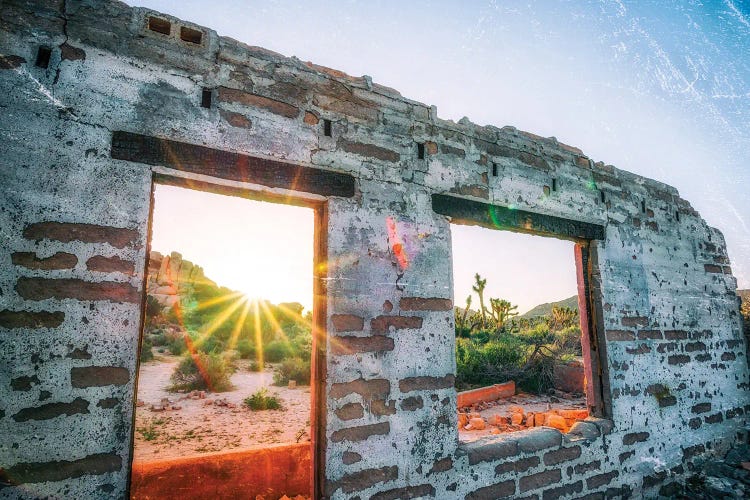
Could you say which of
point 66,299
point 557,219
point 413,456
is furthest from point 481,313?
point 66,299

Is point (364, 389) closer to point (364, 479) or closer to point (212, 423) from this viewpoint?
point (364, 479)

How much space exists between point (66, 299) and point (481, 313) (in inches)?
751

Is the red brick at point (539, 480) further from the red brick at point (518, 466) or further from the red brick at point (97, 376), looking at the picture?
the red brick at point (97, 376)

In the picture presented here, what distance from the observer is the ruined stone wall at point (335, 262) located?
1.86 metres

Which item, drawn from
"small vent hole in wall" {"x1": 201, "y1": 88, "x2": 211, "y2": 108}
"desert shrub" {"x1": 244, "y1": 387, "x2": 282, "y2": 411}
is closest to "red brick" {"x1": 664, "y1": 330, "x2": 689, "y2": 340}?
"small vent hole in wall" {"x1": 201, "y1": 88, "x2": 211, "y2": 108}

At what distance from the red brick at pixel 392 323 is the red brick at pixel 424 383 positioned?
0.36 metres

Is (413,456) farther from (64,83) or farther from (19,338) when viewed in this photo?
(64,83)

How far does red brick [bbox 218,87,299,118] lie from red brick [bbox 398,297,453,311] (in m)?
1.51

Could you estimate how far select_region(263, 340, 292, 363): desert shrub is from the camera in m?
13.3

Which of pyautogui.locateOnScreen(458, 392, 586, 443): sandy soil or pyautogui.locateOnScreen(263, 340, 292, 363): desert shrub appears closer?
pyautogui.locateOnScreen(458, 392, 586, 443): sandy soil

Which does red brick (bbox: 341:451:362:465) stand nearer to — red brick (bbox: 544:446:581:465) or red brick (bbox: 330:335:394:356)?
red brick (bbox: 330:335:394:356)

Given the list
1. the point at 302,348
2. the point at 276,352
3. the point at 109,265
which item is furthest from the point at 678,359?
the point at 276,352

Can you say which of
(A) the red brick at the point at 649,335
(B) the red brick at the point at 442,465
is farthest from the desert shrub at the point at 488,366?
(B) the red brick at the point at 442,465

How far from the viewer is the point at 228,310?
22.8 m
